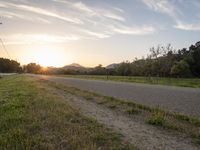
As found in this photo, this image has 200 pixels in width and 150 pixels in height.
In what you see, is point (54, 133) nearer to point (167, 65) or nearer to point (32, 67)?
point (167, 65)

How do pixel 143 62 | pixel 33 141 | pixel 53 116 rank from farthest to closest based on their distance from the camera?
1. pixel 143 62
2. pixel 53 116
3. pixel 33 141

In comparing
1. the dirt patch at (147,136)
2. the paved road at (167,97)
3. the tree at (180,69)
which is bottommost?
the dirt patch at (147,136)

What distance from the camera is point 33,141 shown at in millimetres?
5895

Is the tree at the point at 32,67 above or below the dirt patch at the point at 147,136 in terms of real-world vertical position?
above

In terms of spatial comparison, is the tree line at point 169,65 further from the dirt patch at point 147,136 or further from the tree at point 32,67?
the tree at point 32,67

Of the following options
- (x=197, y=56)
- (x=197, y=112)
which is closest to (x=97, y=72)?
(x=197, y=56)

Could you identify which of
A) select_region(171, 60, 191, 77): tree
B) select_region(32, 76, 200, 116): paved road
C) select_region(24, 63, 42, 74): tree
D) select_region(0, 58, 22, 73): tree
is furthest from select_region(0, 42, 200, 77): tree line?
select_region(24, 63, 42, 74): tree

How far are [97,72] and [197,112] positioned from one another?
94.7 metres

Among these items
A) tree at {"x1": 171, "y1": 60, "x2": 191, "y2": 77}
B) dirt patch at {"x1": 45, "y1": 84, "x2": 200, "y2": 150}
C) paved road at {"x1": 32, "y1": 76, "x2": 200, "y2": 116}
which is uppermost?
tree at {"x1": 171, "y1": 60, "x2": 191, "y2": 77}

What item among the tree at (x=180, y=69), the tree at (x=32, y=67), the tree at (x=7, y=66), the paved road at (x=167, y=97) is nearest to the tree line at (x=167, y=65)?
the tree at (x=180, y=69)

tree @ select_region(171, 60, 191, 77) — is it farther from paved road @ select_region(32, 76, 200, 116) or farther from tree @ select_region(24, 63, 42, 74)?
tree @ select_region(24, 63, 42, 74)

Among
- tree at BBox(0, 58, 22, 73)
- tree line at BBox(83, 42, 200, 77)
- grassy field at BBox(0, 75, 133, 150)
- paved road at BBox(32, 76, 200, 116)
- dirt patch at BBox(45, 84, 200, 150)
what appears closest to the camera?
grassy field at BBox(0, 75, 133, 150)

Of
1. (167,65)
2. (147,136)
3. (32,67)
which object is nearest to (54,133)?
(147,136)

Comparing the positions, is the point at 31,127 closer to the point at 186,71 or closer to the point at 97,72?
the point at 186,71
